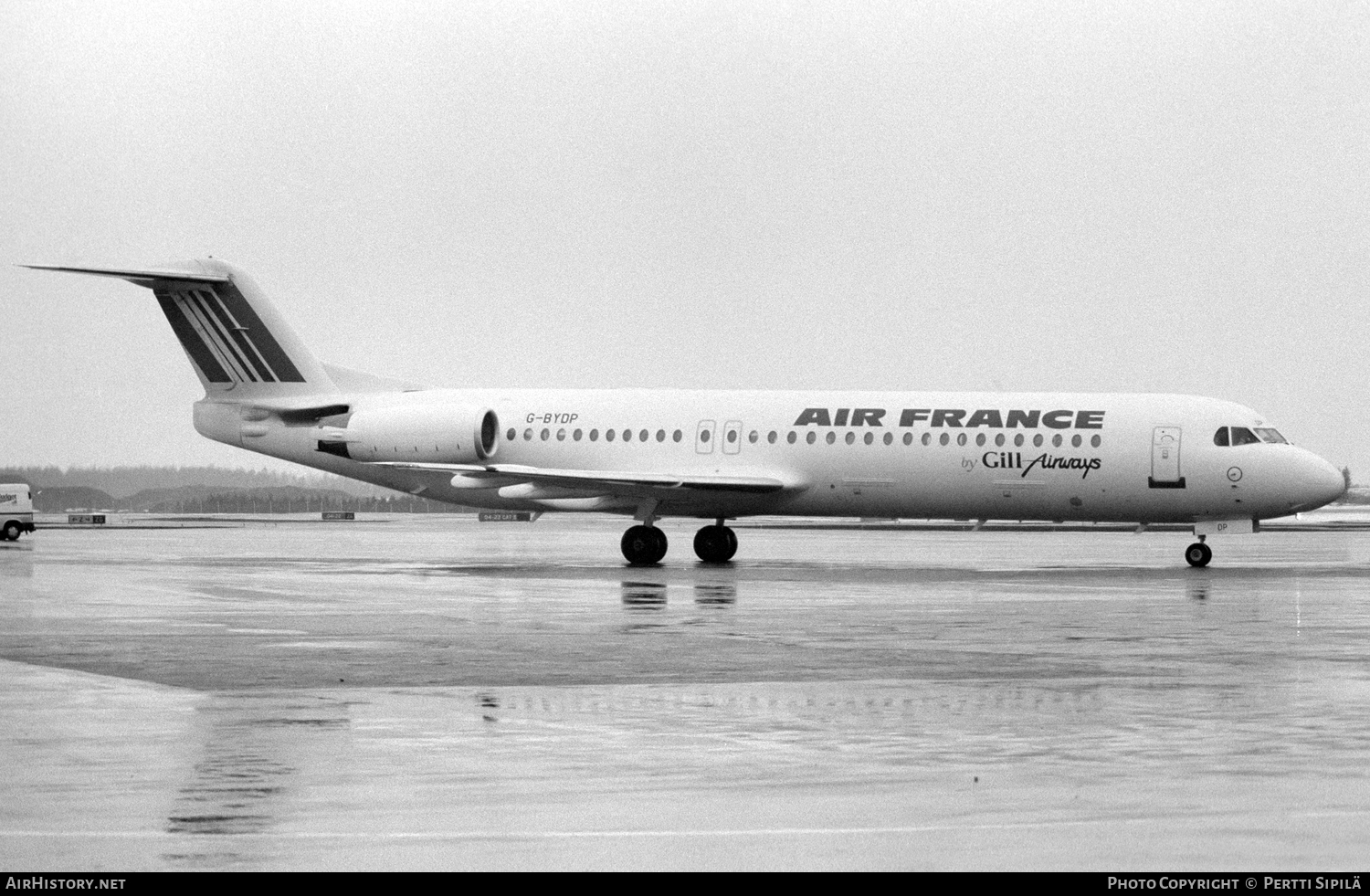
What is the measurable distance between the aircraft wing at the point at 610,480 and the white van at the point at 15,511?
21.0m

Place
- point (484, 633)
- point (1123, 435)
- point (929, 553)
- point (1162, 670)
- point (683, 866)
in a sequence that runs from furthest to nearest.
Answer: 1. point (929, 553)
2. point (1123, 435)
3. point (484, 633)
4. point (1162, 670)
5. point (683, 866)

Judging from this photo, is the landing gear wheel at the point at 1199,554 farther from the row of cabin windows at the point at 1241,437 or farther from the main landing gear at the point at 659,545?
the main landing gear at the point at 659,545

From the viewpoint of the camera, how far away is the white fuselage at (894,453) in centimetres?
3600

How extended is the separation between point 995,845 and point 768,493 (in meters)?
29.5

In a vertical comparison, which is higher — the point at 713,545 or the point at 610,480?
the point at 610,480

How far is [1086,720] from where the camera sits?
→ 505 inches

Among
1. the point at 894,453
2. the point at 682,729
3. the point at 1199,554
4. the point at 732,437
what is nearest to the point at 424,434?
the point at 732,437

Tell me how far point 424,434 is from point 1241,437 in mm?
15526

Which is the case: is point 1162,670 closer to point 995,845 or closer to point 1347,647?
point 1347,647

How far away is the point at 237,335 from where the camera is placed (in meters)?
41.8

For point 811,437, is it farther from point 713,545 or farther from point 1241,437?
point 1241,437

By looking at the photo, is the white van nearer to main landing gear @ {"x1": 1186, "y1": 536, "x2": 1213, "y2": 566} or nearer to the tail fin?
the tail fin

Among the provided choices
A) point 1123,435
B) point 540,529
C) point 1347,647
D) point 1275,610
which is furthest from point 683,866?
point 540,529

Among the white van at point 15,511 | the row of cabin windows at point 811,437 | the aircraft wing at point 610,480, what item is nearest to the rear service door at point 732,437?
the row of cabin windows at point 811,437
